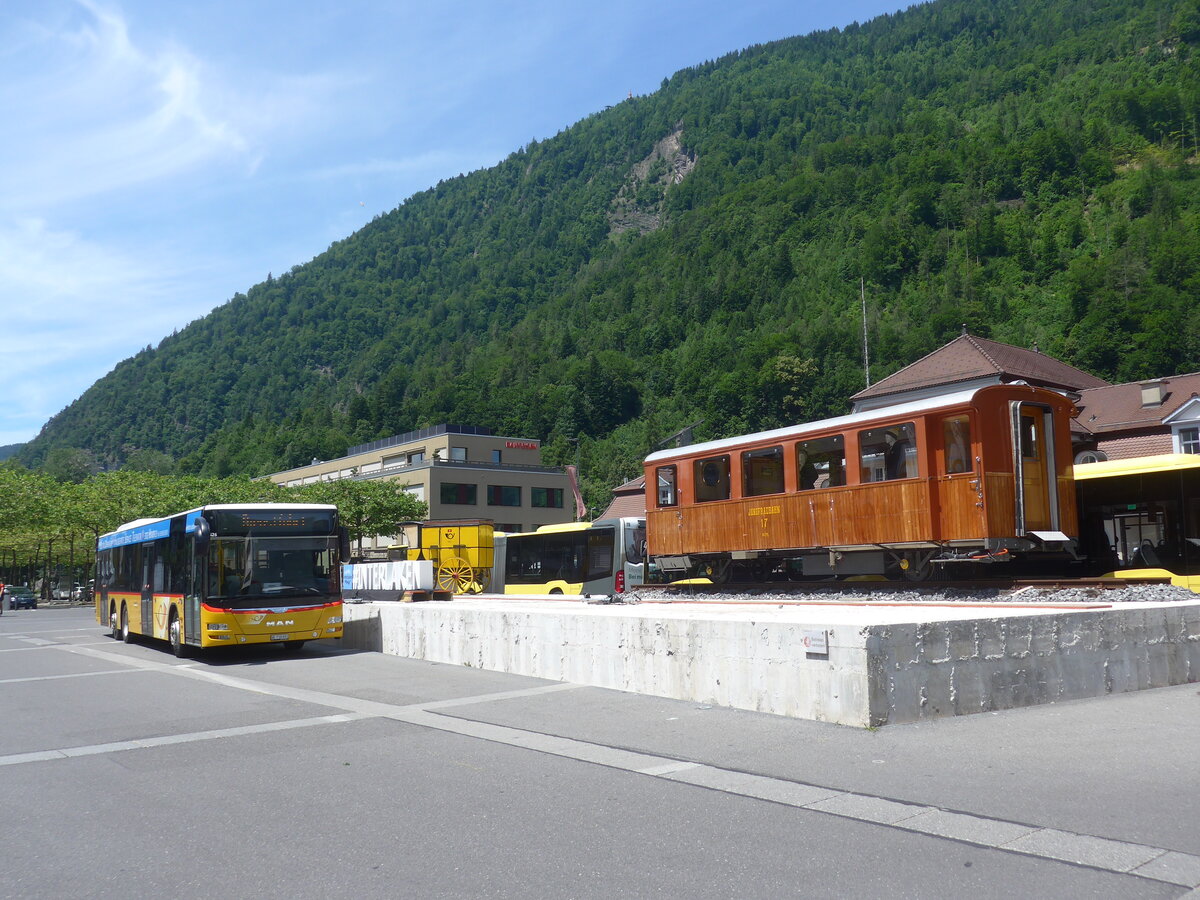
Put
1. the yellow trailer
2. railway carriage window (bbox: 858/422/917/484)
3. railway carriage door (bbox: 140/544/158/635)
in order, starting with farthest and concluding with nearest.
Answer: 1. the yellow trailer
2. railway carriage door (bbox: 140/544/158/635)
3. railway carriage window (bbox: 858/422/917/484)

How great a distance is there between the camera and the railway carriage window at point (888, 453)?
1516cm

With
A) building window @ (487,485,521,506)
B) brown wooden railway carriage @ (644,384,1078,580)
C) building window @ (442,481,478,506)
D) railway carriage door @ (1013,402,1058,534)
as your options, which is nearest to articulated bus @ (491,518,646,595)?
brown wooden railway carriage @ (644,384,1078,580)

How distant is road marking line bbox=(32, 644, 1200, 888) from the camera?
15.9 feet

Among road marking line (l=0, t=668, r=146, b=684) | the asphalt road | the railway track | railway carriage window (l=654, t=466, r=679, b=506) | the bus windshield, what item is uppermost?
railway carriage window (l=654, t=466, r=679, b=506)

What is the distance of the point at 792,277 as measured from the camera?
13750 cm

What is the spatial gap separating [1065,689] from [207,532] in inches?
510

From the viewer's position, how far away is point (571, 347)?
5989 inches

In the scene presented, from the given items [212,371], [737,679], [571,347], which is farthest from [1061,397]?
[212,371]

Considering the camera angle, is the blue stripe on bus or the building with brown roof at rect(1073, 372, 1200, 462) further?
the building with brown roof at rect(1073, 372, 1200, 462)

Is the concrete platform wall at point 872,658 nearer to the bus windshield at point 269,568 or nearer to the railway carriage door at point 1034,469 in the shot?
the railway carriage door at point 1034,469

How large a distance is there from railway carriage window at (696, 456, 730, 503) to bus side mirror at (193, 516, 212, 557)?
893 cm

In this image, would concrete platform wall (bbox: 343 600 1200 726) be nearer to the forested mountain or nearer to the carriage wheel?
the carriage wheel

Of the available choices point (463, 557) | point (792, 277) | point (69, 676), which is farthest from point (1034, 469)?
point (792, 277)

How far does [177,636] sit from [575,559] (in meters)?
13.7
